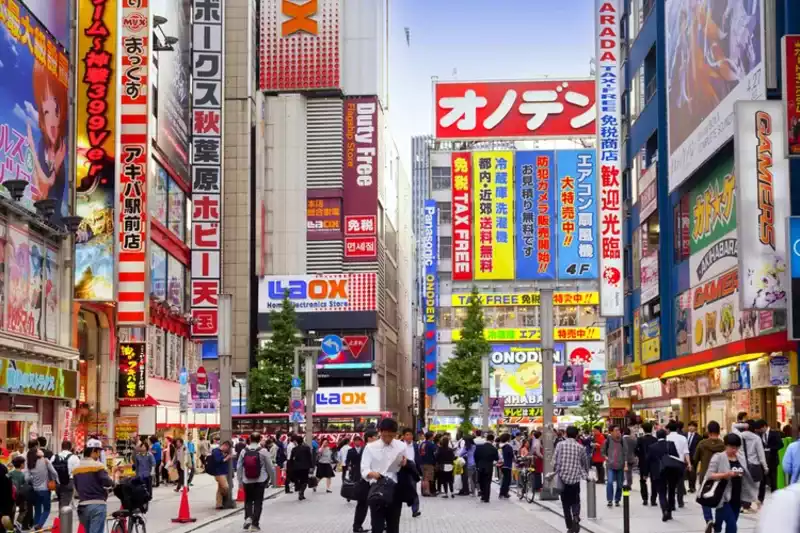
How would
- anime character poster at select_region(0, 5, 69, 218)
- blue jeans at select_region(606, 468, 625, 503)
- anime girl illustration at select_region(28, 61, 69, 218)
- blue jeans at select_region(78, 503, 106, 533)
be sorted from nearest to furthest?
blue jeans at select_region(78, 503, 106, 533), blue jeans at select_region(606, 468, 625, 503), anime character poster at select_region(0, 5, 69, 218), anime girl illustration at select_region(28, 61, 69, 218)

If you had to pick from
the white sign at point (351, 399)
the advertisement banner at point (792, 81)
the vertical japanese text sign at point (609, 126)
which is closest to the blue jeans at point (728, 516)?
the advertisement banner at point (792, 81)

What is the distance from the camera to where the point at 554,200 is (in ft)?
314

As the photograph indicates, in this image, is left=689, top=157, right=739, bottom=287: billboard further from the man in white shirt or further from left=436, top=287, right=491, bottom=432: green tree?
left=436, top=287, right=491, bottom=432: green tree

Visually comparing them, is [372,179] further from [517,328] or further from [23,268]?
[23,268]

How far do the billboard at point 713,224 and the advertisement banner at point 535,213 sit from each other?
46124 millimetres

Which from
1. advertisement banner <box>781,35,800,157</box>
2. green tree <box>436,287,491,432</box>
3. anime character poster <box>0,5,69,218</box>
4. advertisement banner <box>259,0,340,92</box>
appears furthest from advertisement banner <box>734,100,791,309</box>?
advertisement banner <box>259,0,340,92</box>

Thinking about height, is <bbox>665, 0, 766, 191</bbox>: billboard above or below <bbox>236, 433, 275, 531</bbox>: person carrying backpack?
above

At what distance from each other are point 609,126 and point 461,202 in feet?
130

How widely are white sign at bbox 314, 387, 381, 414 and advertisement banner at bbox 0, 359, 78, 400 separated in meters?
50.1

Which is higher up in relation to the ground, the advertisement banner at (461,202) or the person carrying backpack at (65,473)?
the advertisement banner at (461,202)

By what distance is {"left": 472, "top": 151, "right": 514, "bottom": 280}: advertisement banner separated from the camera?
310 feet

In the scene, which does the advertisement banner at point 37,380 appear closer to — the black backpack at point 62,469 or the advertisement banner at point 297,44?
the black backpack at point 62,469

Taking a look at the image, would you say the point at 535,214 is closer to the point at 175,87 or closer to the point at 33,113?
the point at 175,87

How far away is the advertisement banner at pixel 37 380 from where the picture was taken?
113 feet
